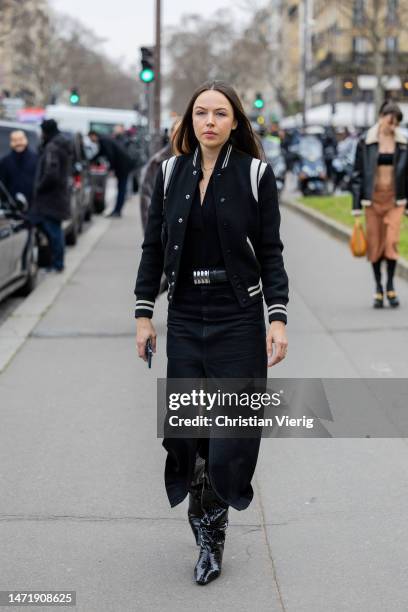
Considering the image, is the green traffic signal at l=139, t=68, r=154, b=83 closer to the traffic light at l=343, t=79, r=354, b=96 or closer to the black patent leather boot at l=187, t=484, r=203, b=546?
the traffic light at l=343, t=79, r=354, b=96

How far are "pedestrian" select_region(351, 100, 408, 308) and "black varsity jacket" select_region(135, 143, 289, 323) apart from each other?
652 centimetres

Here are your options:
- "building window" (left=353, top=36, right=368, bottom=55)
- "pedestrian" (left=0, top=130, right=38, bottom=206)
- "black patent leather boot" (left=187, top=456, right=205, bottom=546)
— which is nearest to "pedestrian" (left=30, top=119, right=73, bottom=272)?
"pedestrian" (left=0, top=130, right=38, bottom=206)

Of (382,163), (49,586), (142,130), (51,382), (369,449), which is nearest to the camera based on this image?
(49,586)

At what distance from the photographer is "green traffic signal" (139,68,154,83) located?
25062 mm

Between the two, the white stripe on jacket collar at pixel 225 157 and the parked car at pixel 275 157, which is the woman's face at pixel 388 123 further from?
the parked car at pixel 275 157

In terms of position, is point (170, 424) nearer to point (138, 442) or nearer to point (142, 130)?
point (138, 442)

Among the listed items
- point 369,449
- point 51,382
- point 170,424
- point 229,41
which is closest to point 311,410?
point 170,424

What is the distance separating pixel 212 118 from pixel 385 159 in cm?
692

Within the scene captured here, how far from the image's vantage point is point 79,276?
47.7 ft

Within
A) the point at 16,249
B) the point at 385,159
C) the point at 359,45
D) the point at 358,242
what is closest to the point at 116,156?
the point at 16,249

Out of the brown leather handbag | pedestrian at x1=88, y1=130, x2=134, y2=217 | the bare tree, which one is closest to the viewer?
the brown leather handbag

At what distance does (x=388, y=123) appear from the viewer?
10.8m

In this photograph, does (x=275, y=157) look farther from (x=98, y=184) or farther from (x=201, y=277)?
(x=201, y=277)

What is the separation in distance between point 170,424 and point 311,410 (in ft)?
2.01
